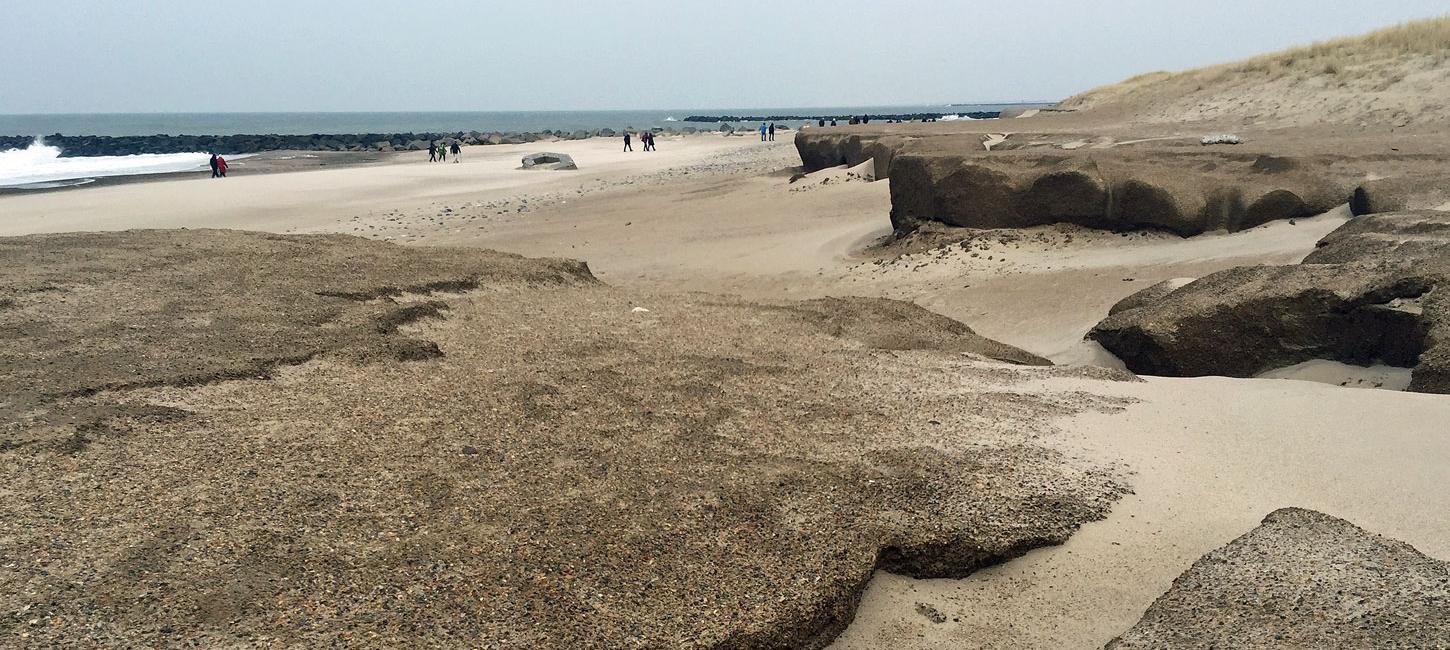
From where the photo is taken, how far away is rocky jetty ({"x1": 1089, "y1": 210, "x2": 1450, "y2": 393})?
537cm

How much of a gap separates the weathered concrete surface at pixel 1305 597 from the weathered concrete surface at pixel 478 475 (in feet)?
1.93

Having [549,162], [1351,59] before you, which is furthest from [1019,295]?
[549,162]

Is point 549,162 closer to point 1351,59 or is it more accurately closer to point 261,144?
point 1351,59

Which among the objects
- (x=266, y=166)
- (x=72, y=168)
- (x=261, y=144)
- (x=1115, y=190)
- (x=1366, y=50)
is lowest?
(x=1115, y=190)

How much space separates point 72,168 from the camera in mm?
34812

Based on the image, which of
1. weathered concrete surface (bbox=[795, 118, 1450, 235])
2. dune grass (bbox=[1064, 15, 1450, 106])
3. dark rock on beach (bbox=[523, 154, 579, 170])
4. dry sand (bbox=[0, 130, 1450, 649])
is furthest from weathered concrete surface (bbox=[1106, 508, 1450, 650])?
dark rock on beach (bbox=[523, 154, 579, 170])

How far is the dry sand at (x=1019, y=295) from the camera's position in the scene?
297 cm

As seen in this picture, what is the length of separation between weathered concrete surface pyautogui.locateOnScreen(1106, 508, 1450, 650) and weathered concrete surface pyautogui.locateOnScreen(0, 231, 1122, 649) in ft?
1.93

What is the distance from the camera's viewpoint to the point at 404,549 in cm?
281

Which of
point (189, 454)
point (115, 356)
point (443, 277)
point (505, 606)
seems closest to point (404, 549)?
point (505, 606)

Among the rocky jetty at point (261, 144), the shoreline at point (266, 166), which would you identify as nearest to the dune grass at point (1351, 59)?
the shoreline at point (266, 166)

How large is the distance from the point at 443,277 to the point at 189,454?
3298mm

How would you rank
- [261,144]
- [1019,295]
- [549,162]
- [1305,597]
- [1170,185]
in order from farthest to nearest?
[261,144] → [549,162] → [1170,185] → [1019,295] → [1305,597]

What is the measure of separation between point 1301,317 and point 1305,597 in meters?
3.91
